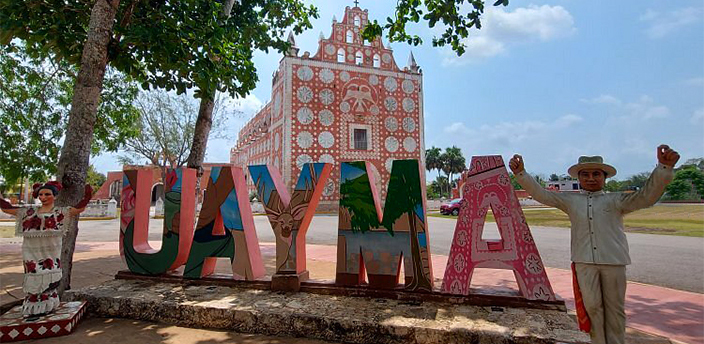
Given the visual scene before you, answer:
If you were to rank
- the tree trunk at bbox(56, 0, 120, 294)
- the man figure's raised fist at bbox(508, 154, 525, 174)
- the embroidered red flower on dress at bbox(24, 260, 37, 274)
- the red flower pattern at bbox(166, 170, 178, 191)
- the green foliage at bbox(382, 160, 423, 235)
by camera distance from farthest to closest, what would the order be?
the red flower pattern at bbox(166, 170, 178, 191), the tree trunk at bbox(56, 0, 120, 294), the green foliage at bbox(382, 160, 423, 235), the embroidered red flower on dress at bbox(24, 260, 37, 274), the man figure's raised fist at bbox(508, 154, 525, 174)

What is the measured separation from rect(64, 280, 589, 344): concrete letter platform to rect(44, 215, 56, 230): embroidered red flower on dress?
105 centimetres

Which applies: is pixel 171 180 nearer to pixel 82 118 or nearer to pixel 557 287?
pixel 82 118

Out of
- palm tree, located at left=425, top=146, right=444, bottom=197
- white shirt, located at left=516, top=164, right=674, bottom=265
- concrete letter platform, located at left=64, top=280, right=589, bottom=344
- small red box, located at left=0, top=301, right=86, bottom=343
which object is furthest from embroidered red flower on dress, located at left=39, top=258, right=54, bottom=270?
palm tree, located at left=425, top=146, right=444, bottom=197

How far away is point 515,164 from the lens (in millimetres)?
3000

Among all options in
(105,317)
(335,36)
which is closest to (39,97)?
(105,317)

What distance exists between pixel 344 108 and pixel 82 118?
21285 millimetres

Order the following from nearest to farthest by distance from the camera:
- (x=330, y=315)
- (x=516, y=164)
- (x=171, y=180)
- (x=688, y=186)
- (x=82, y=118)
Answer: (x=516, y=164), (x=330, y=315), (x=82, y=118), (x=171, y=180), (x=688, y=186)

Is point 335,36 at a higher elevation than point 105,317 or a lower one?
higher

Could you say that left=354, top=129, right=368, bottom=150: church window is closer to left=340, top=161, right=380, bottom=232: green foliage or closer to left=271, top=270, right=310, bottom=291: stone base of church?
left=340, top=161, right=380, bottom=232: green foliage

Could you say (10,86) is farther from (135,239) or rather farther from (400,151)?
(400,151)

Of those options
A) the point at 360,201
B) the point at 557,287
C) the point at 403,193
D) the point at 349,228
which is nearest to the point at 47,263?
the point at 349,228

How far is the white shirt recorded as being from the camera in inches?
96.9

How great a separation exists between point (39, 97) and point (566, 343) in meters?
11.1

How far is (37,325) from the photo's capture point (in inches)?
137
